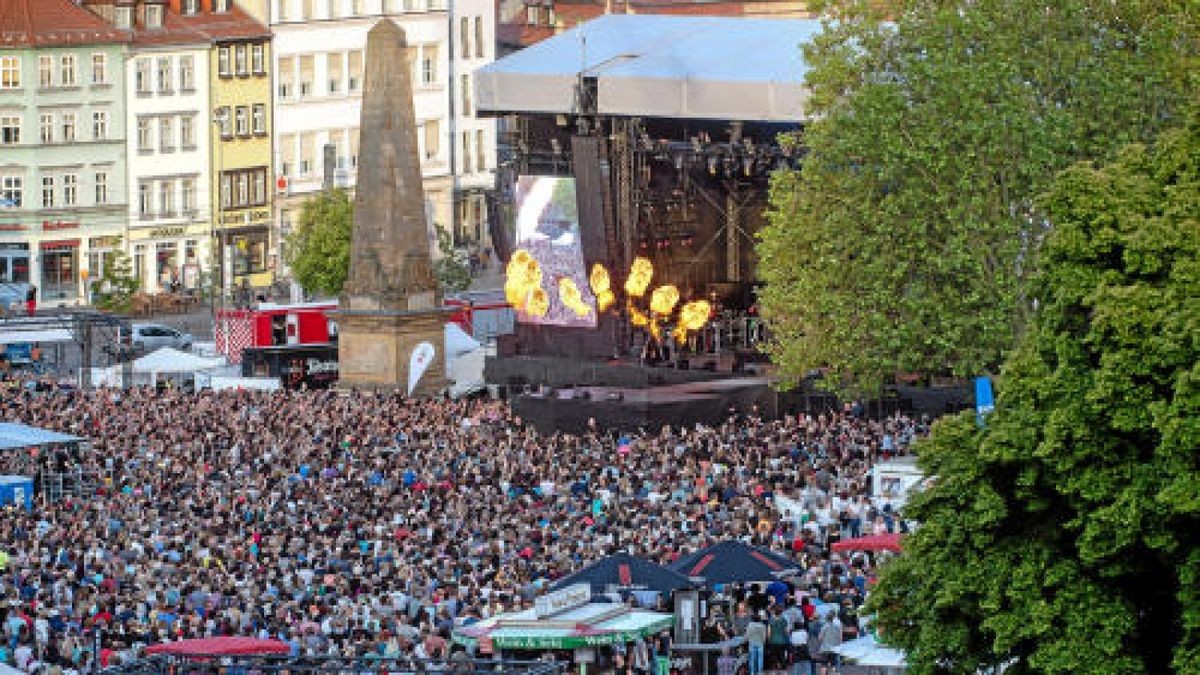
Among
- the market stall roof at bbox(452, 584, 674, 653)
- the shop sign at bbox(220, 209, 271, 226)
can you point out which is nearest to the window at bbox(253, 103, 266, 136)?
the shop sign at bbox(220, 209, 271, 226)

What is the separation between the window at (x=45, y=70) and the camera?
365 feet

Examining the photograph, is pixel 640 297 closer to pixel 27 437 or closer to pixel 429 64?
pixel 27 437

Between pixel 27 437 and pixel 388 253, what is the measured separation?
1960 cm

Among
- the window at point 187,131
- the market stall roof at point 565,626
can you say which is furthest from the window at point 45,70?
the market stall roof at point 565,626

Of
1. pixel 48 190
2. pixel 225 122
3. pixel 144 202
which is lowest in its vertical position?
pixel 144 202

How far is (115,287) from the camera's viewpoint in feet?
355

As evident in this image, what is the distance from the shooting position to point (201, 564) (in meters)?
54.2

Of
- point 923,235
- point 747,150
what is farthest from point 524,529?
point 747,150

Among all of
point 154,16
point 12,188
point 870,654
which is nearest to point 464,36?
point 154,16

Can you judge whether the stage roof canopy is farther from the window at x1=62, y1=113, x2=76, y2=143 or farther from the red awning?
the red awning

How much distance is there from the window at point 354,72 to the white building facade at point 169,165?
629cm

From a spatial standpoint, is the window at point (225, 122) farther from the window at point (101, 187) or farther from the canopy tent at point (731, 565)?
the canopy tent at point (731, 565)

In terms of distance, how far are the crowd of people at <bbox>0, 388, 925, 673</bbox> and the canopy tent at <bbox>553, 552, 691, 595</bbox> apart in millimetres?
866

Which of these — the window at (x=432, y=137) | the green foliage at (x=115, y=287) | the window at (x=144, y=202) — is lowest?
the green foliage at (x=115, y=287)
